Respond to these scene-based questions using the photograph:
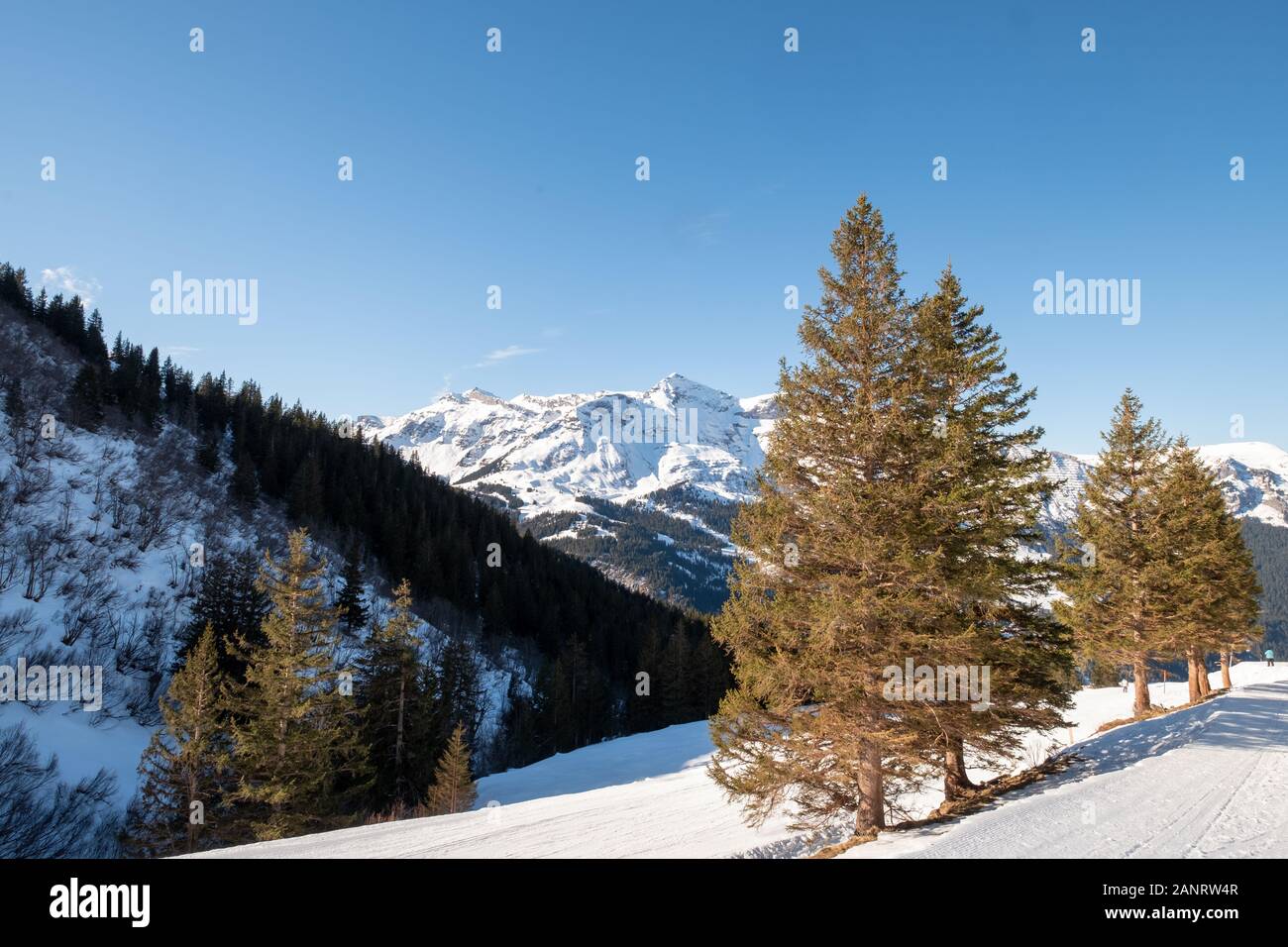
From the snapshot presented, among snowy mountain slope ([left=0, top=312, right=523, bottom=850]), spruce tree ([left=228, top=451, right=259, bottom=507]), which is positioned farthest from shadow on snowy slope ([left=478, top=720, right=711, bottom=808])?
spruce tree ([left=228, top=451, right=259, bottom=507])

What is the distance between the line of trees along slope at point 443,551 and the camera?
5622cm

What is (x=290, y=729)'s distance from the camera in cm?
2095

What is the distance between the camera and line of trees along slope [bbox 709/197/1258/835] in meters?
9.86

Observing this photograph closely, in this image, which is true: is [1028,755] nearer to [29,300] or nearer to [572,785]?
[572,785]

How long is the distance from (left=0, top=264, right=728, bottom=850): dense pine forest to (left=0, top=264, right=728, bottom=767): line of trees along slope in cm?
20

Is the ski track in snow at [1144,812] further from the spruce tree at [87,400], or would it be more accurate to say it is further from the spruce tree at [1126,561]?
the spruce tree at [87,400]

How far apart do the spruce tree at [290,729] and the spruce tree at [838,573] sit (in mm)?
17522

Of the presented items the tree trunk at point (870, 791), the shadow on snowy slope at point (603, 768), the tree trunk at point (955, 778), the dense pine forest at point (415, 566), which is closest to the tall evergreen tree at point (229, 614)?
the dense pine forest at point (415, 566)

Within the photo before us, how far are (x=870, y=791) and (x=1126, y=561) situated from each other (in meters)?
17.6

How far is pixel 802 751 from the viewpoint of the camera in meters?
10.3

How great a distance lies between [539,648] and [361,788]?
2010 inches

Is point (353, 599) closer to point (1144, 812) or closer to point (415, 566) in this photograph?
point (415, 566)

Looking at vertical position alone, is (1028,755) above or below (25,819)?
above
